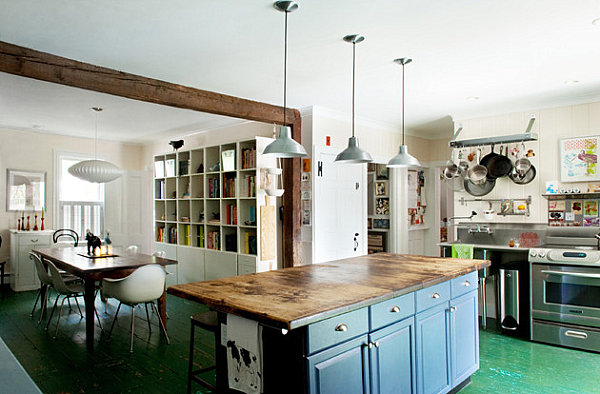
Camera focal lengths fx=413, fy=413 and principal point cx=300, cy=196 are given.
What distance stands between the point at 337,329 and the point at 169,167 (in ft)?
18.2

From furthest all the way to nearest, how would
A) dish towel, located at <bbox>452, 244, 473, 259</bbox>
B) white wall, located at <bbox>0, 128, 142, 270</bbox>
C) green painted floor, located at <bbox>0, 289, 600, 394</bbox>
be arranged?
white wall, located at <bbox>0, 128, 142, 270</bbox> → dish towel, located at <bbox>452, 244, 473, 259</bbox> → green painted floor, located at <bbox>0, 289, 600, 394</bbox>

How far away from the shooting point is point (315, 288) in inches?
93.0

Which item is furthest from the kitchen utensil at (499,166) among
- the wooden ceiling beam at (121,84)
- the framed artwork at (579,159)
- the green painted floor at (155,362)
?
the wooden ceiling beam at (121,84)

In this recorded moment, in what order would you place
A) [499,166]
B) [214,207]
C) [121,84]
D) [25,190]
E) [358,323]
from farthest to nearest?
1. [25,190]
2. [214,207]
3. [499,166]
4. [121,84]
5. [358,323]

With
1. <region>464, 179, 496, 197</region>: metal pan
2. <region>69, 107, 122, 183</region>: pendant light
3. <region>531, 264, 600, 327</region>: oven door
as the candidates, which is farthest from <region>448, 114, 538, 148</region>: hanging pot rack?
<region>69, 107, 122, 183</region>: pendant light

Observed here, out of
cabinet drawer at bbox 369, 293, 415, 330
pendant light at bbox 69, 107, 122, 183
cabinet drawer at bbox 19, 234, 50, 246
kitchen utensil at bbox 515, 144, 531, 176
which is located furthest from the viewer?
→ cabinet drawer at bbox 19, 234, 50, 246

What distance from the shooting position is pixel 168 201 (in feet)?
23.0

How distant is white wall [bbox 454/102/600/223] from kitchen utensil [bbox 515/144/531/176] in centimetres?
15

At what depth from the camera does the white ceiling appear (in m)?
2.57

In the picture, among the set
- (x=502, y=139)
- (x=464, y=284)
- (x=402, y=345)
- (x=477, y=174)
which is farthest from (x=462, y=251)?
(x=402, y=345)

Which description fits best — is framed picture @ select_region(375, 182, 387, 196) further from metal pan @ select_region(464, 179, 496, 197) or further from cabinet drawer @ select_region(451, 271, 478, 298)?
cabinet drawer @ select_region(451, 271, 478, 298)

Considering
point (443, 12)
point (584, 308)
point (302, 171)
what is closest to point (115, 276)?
point (302, 171)

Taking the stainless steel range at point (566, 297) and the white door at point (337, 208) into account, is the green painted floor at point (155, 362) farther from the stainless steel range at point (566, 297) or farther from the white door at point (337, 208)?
the white door at point (337, 208)

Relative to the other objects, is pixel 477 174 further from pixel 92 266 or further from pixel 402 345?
pixel 92 266
